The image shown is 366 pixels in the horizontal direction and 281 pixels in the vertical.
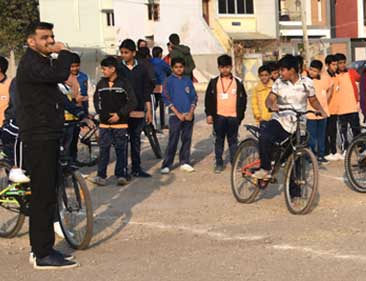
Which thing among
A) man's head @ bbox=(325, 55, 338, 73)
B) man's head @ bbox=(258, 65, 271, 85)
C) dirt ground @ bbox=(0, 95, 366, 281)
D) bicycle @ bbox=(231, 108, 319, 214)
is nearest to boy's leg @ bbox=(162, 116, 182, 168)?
dirt ground @ bbox=(0, 95, 366, 281)

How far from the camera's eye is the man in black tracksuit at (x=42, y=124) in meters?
6.10

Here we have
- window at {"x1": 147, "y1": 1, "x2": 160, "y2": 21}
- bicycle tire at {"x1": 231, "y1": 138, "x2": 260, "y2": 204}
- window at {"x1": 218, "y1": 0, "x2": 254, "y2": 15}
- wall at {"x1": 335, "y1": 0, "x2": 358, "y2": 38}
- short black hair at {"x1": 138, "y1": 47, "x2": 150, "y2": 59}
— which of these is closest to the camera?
bicycle tire at {"x1": 231, "y1": 138, "x2": 260, "y2": 204}

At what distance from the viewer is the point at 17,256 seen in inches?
270

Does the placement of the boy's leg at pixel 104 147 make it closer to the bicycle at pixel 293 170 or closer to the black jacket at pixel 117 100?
the black jacket at pixel 117 100

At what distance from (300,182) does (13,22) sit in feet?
138

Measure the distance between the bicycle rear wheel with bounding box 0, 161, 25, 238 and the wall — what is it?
50.8 metres

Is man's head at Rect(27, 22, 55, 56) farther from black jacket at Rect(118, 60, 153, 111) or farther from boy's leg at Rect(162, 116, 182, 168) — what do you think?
boy's leg at Rect(162, 116, 182, 168)

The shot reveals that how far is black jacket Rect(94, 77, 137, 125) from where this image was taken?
394 inches

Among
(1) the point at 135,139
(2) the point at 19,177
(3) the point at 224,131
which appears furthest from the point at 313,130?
(2) the point at 19,177

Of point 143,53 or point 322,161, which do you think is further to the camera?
point 143,53

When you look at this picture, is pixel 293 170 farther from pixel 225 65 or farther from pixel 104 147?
pixel 104 147

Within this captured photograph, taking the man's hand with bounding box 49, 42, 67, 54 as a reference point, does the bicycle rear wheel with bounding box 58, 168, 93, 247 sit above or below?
below

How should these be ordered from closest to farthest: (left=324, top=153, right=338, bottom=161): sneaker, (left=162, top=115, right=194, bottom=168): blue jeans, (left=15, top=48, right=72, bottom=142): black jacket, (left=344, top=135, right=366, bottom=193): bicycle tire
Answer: (left=15, top=48, right=72, bottom=142): black jacket
(left=344, top=135, right=366, bottom=193): bicycle tire
(left=162, top=115, right=194, bottom=168): blue jeans
(left=324, top=153, right=338, bottom=161): sneaker

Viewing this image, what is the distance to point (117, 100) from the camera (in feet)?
32.9
